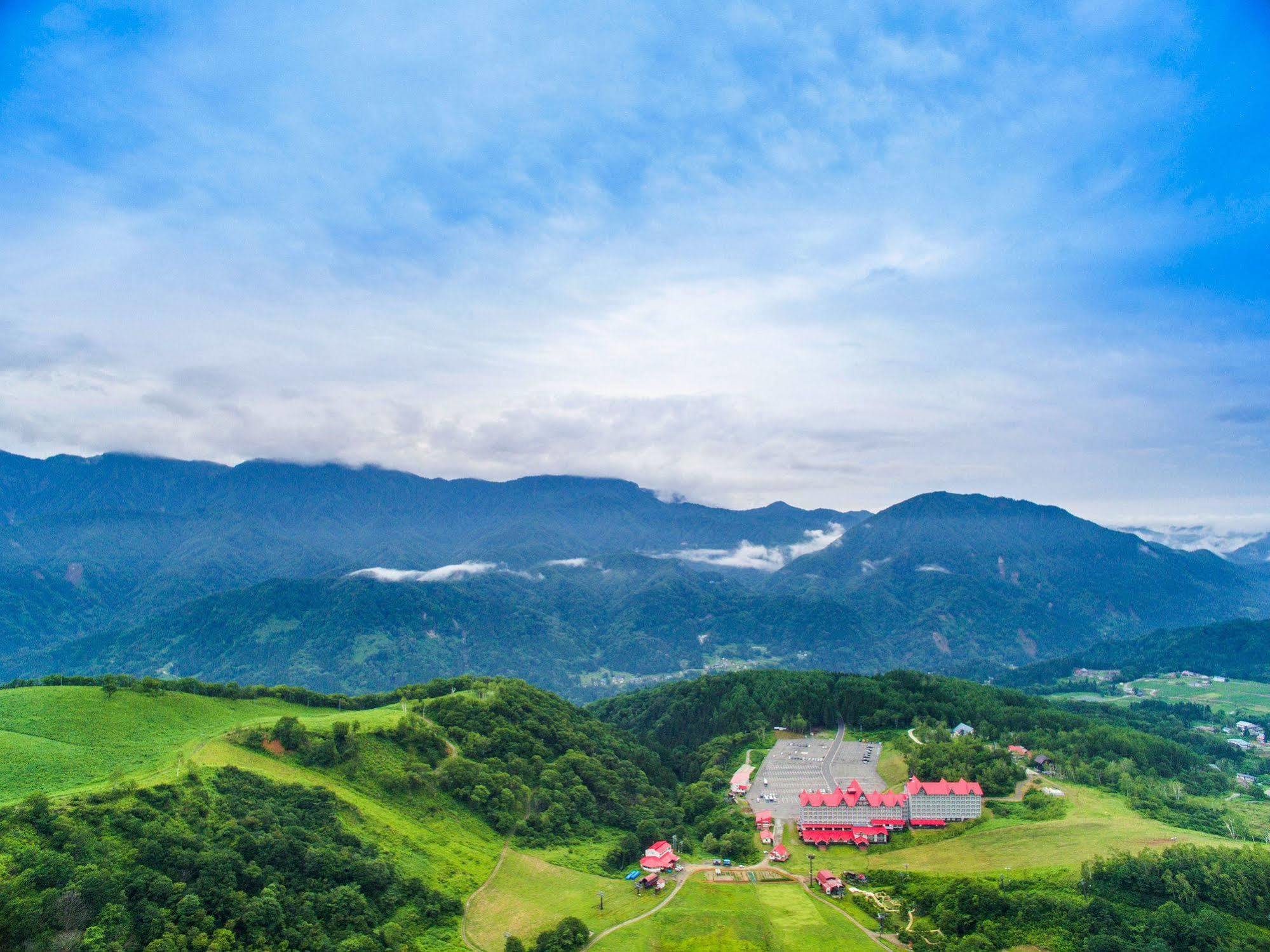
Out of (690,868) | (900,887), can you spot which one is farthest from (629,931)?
(900,887)

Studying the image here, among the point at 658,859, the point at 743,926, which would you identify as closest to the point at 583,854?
the point at 658,859

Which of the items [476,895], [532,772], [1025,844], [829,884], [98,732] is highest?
[98,732]

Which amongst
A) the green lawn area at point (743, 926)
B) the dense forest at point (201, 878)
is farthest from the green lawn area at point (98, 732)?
the green lawn area at point (743, 926)

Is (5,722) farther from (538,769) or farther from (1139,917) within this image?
(1139,917)

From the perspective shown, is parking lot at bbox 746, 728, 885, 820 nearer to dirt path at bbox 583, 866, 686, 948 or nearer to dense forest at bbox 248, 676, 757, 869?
dense forest at bbox 248, 676, 757, 869

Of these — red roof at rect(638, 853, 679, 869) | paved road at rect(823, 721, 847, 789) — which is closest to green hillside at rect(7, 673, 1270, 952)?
red roof at rect(638, 853, 679, 869)

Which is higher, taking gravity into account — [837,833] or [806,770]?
[837,833]

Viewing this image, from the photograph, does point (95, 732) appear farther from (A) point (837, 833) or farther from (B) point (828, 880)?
(A) point (837, 833)

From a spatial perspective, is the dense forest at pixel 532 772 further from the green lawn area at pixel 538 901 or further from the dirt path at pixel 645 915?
the dirt path at pixel 645 915
